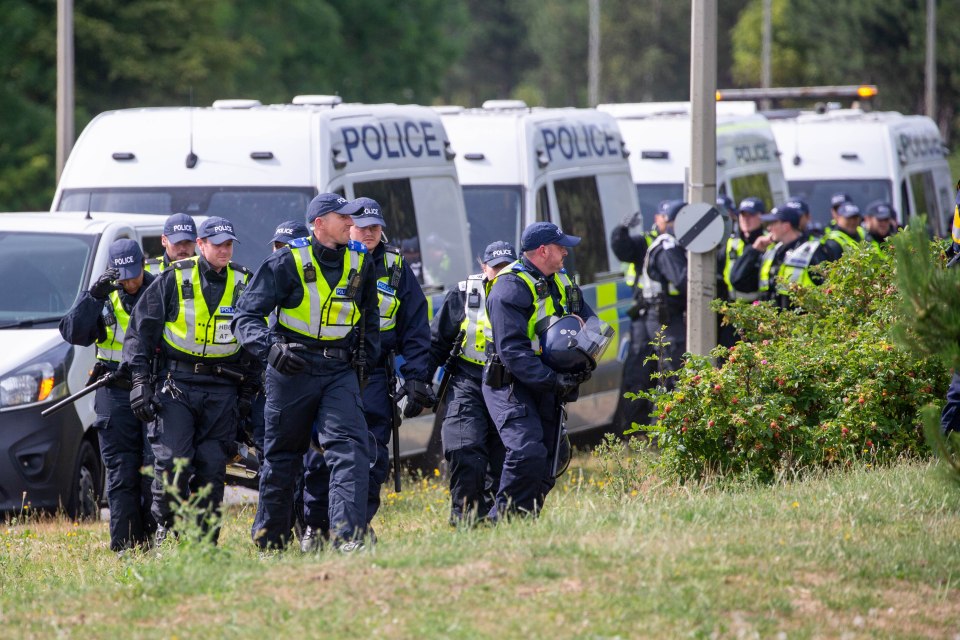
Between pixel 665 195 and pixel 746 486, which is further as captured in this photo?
pixel 665 195

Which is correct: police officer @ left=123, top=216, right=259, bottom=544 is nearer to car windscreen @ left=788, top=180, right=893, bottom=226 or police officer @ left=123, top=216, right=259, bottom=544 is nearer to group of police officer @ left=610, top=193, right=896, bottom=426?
group of police officer @ left=610, top=193, right=896, bottom=426

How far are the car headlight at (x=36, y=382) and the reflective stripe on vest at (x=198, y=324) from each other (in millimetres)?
1350

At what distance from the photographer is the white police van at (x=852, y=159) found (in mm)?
16016

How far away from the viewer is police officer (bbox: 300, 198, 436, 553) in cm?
714

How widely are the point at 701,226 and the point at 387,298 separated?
11.6 ft

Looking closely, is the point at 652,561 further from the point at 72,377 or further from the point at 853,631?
the point at 72,377

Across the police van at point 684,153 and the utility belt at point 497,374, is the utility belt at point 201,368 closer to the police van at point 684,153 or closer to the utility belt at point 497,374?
the utility belt at point 497,374

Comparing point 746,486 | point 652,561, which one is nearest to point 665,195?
point 746,486

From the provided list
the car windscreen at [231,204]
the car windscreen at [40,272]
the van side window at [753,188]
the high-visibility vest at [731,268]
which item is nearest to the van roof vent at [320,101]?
the car windscreen at [231,204]

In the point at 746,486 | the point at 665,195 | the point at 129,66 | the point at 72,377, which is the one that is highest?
the point at 129,66

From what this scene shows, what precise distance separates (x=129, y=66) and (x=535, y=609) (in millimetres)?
23666

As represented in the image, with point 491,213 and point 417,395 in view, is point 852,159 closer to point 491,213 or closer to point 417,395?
point 491,213

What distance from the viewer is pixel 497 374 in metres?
7.05

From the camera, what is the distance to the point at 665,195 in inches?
533
